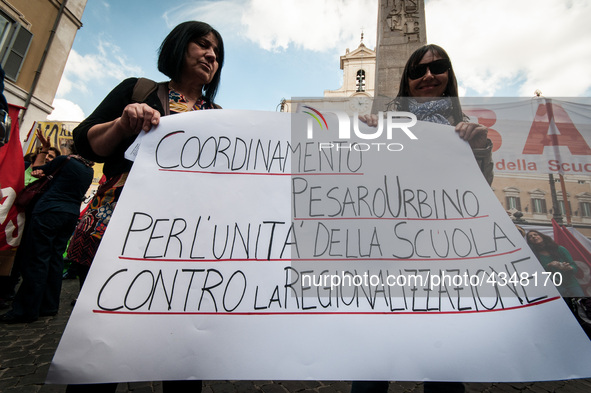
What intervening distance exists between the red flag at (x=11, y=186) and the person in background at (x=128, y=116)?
2.34 metres

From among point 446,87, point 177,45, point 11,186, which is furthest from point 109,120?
point 11,186

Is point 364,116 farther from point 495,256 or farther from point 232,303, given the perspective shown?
point 232,303

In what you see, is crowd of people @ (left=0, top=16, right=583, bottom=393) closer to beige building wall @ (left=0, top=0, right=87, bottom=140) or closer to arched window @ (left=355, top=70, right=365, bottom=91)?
beige building wall @ (left=0, top=0, right=87, bottom=140)

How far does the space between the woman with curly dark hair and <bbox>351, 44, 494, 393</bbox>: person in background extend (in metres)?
0.41

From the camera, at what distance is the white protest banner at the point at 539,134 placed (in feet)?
4.89

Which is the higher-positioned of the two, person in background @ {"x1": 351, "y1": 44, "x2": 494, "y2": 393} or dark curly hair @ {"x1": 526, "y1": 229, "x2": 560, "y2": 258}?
person in background @ {"x1": 351, "y1": 44, "x2": 494, "y2": 393}

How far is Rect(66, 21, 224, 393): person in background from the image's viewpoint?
1007 mm

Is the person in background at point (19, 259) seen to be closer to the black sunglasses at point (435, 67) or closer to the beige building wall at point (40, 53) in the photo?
the black sunglasses at point (435, 67)

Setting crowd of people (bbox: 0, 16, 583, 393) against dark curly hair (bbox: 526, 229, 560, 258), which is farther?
dark curly hair (bbox: 526, 229, 560, 258)

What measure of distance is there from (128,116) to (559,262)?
1.93 m

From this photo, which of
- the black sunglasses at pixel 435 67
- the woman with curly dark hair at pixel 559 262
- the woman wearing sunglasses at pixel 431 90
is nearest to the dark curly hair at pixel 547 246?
the woman with curly dark hair at pixel 559 262

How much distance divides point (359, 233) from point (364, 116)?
0.55m

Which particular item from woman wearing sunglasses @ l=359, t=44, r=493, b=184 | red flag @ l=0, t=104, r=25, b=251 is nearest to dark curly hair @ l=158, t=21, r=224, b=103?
woman wearing sunglasses @ l=359, t=44, r=493, b=184

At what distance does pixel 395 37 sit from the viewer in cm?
420
